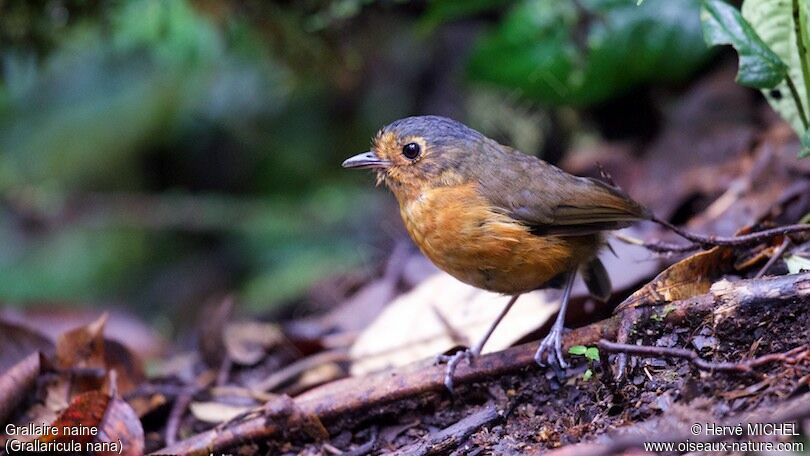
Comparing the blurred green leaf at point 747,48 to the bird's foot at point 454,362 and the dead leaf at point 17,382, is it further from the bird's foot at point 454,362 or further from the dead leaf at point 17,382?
the dead leaf at point 17,382

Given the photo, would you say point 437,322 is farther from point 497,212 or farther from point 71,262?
point 71,262

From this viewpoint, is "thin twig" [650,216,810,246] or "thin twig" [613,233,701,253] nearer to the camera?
"thin twig" [650,216,810,246]

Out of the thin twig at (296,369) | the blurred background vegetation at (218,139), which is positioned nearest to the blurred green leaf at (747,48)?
the thin twig at (296,369)

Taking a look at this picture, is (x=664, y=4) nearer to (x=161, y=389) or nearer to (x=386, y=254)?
(x=386, y=254)

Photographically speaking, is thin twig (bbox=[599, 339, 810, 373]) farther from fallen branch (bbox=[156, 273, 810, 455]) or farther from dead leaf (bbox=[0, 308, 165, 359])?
dead leaf (bbox=[0, 308, 165, 359])

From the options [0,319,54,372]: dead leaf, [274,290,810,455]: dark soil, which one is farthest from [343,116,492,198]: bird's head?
[0,319,54,372]: dead leaf
